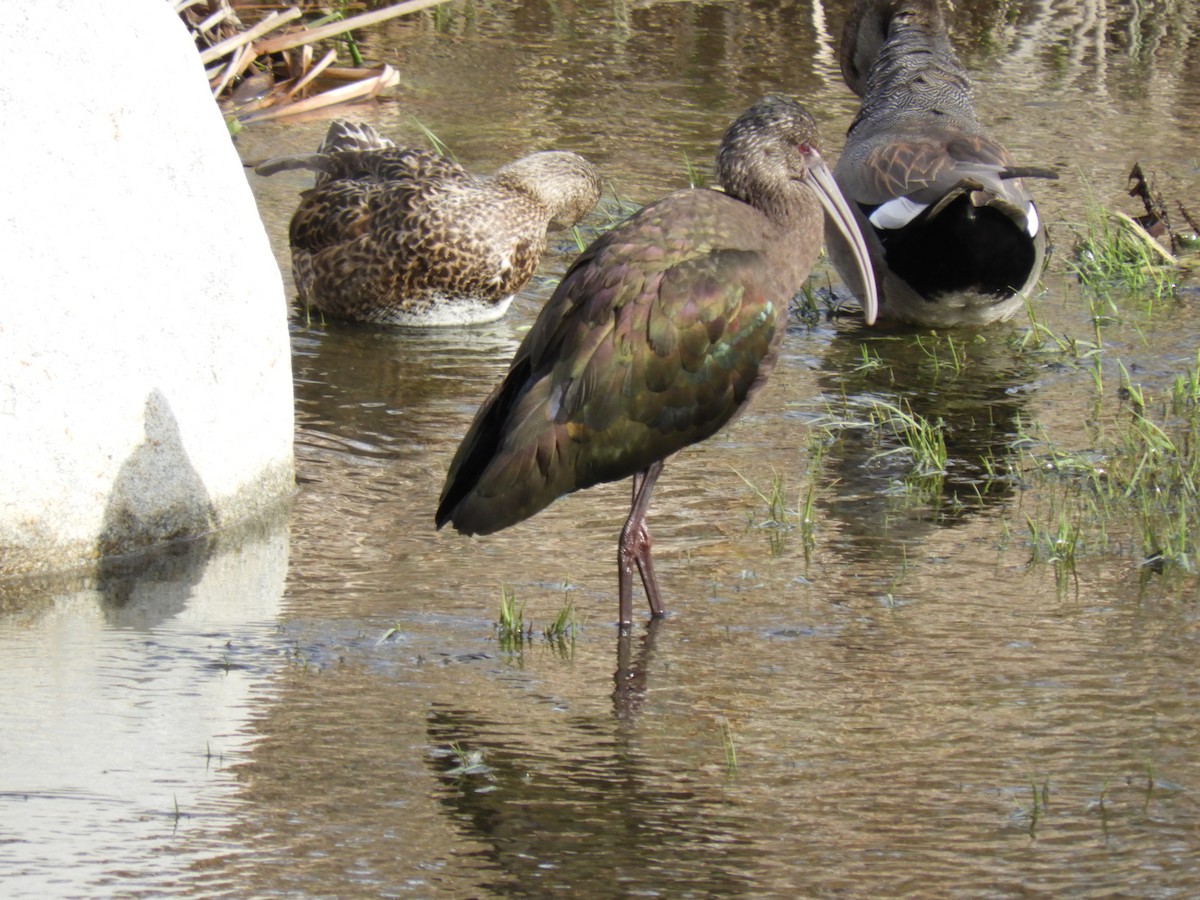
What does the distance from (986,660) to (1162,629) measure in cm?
52

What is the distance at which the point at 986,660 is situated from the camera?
15.3 feet

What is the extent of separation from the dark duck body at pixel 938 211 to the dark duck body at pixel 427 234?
4.29 feet

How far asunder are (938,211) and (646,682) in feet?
11.0

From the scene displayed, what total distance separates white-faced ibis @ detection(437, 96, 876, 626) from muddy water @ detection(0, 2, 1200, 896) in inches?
Answer: 12.3

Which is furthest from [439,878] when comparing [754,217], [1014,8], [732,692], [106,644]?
[1014,8]

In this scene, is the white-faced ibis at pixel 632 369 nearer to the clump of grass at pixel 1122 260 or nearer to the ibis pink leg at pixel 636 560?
the ibis pink leg at pixel 636 560

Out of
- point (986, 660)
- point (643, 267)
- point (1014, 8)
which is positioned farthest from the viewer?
point (1014, 8)

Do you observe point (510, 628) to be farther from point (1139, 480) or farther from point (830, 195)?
point (1139, 480)

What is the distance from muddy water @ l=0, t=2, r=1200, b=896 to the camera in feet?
12.0

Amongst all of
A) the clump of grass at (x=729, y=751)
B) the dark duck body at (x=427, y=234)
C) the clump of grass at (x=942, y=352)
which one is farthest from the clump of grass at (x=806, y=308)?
the clump of grass at (x=729, y=751)

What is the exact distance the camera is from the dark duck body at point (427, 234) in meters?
7.80

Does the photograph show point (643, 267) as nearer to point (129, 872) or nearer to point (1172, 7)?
point (129, 872)

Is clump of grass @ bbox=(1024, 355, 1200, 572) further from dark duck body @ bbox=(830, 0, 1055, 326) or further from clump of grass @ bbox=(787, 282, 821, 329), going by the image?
clump of grass @ bbox=(787, 282, 821, 329)

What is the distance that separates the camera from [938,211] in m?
7.36
